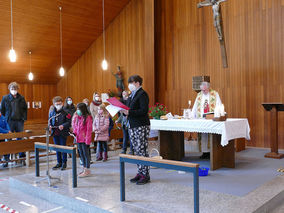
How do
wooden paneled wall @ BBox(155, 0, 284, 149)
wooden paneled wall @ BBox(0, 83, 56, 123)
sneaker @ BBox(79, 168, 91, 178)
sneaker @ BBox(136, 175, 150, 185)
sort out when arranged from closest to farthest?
1. sneaker @ BBox(136, 175, 150, 185)
2. sneaker @ BBox(79, 168, 91, 178)
3. wooden paneled wall @ BBox(155, 0, 284, 149)
4. wooden paneled wall @ BBox(0, 83, 56, 123)

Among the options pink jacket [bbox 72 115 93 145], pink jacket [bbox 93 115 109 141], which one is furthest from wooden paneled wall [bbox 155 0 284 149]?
pink jacket [bbox 72 115 93 145]

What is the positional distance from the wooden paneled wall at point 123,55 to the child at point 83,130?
4.80m

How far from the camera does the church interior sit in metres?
3.81

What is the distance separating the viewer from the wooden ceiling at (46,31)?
9211 millimetres

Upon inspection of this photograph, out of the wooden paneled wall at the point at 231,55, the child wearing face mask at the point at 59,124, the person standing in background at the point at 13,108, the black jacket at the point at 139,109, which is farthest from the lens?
the wooden paneled wall at the point at 231,55

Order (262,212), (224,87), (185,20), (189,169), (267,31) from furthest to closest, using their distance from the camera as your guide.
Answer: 1. (185,20)
2. (224,87)
3. (267,31)
4. (262,212)
5. (189,169)

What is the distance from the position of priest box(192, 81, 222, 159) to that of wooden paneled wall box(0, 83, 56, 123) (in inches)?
336

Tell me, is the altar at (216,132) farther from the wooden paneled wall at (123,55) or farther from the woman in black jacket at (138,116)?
the wooden paneled wall at (123,55)

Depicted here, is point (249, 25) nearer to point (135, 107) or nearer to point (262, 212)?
point (135, 107)

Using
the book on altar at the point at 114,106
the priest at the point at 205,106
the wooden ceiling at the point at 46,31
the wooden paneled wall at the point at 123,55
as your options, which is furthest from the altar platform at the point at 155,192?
the wooden ceiling at the point at 46,31

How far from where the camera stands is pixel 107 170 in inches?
203

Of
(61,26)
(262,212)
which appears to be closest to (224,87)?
(262,212)

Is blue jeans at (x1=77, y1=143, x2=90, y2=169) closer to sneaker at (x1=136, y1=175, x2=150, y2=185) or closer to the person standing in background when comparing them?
sneaker at (x1=136, y1=175, x2=150, y2=185)

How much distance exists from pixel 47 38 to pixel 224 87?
649cm
